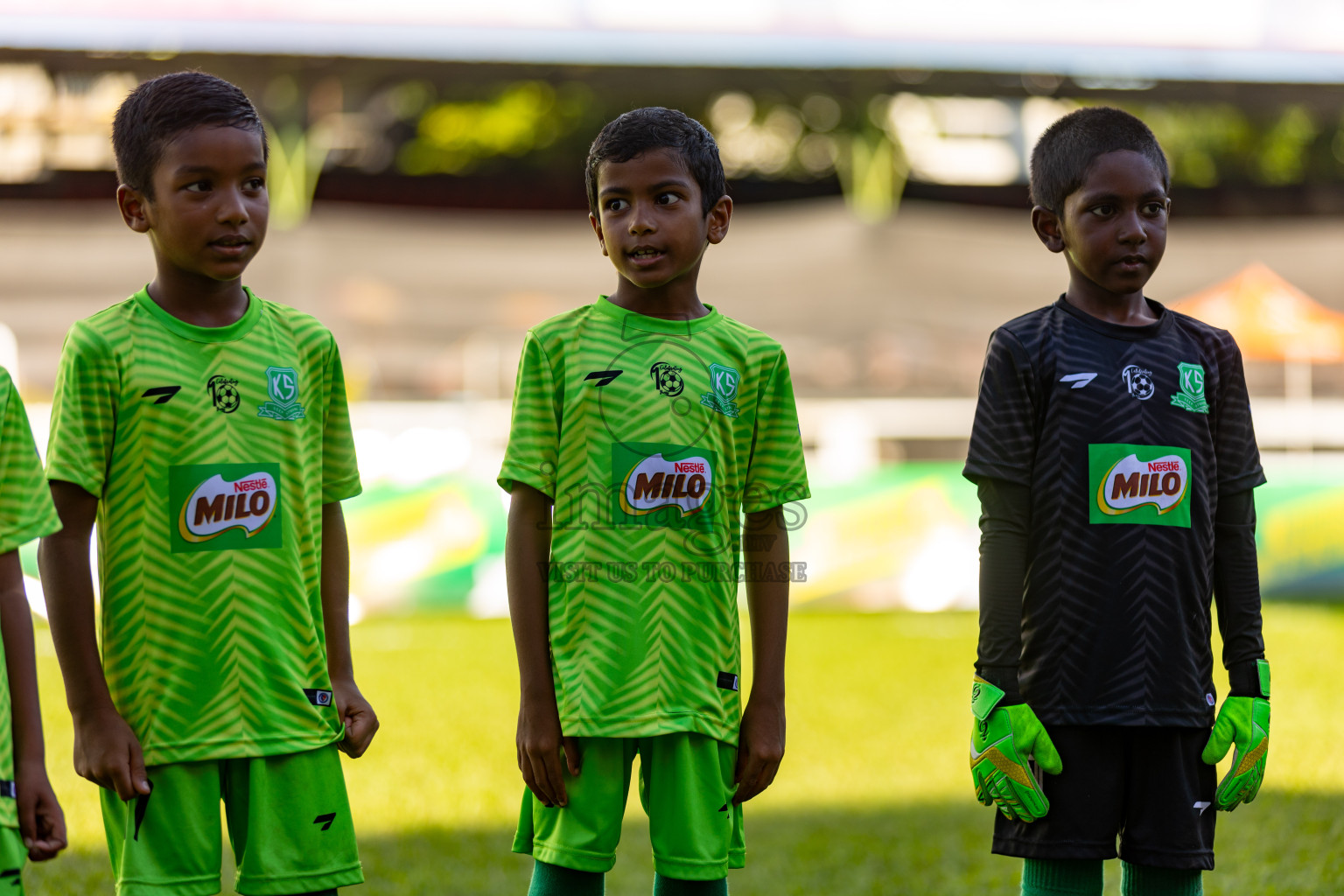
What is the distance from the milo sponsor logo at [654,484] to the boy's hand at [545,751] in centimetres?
33

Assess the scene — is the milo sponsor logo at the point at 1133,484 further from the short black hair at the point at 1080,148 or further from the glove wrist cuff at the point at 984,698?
the short black hair at the point at 1080,148

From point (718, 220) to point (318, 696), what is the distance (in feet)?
3.39

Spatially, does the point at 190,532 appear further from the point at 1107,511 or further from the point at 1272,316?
the point at 1272,316

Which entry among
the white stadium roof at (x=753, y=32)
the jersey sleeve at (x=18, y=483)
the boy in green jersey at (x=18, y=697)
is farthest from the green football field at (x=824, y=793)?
the white stadium roof at (x=753, y=32)

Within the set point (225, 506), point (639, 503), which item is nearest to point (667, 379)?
point (639, 503)

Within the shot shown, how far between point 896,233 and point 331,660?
34.2 ft

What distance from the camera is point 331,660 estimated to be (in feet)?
8.23

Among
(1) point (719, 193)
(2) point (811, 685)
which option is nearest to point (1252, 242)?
(2) point (811, 685)

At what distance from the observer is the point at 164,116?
A: 234cm

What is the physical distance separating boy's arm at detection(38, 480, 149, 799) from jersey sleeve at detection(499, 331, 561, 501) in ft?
2.13

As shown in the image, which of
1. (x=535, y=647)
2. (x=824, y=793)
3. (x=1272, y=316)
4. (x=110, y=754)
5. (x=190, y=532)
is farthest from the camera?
(x=1272, y=316)

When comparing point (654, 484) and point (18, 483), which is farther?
point (654, 484)

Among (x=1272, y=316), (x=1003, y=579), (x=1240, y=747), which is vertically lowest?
(x=1240, y=747)

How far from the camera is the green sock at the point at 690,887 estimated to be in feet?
7.81
